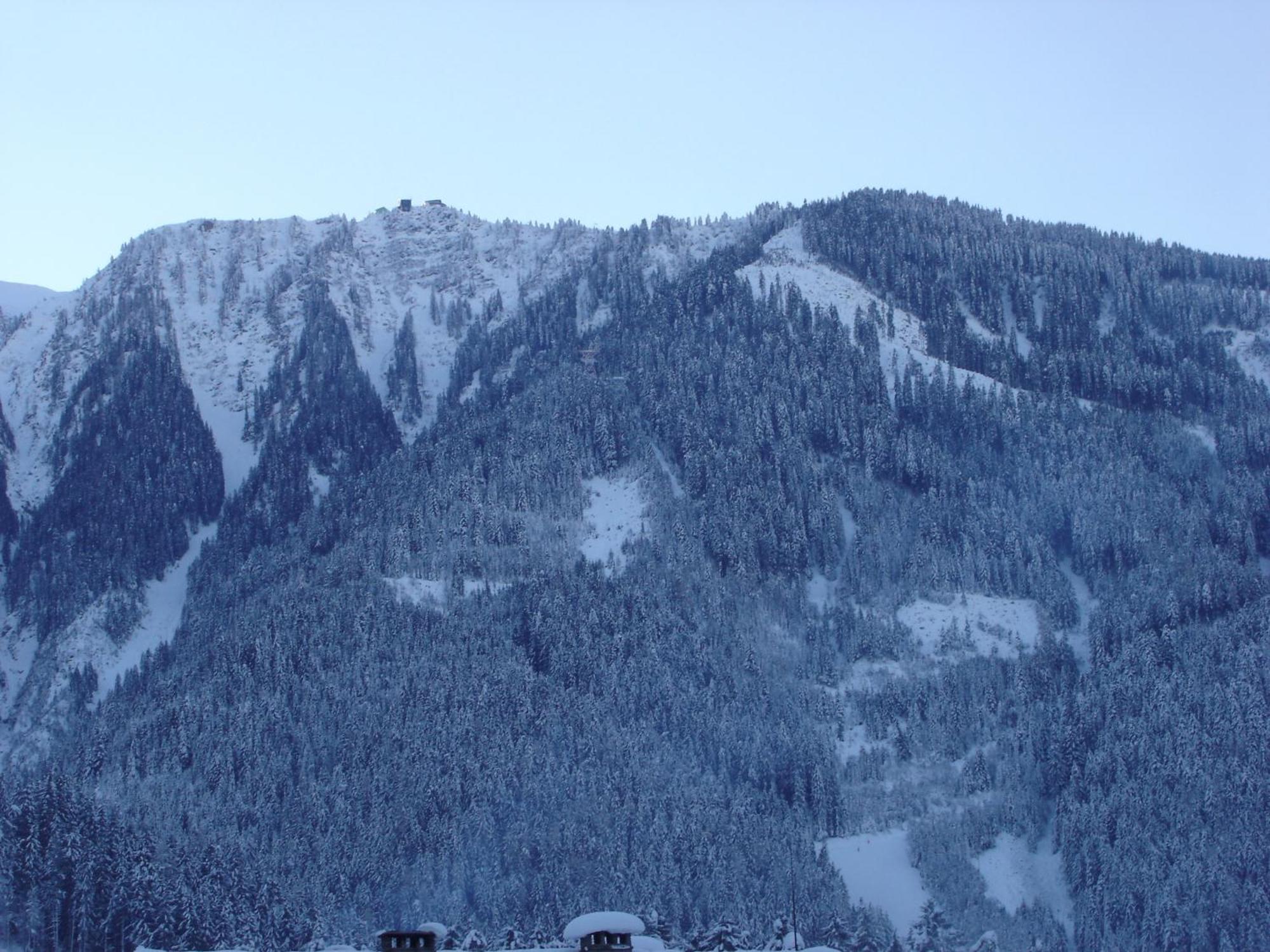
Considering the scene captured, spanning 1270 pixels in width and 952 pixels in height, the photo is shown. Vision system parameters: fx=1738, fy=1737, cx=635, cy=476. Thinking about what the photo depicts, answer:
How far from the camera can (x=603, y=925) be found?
10100cm

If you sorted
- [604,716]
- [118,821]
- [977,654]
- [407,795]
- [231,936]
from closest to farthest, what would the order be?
[231,936] → [118,821] → [407,795] → [604,716] → [977,654]

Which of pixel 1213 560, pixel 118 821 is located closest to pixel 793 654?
pixel 1213 560

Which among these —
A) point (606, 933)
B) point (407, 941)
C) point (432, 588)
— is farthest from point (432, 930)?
point (432, 588)

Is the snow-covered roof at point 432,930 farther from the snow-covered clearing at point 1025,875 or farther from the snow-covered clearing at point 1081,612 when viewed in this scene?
the snow-covered clearing at point 1081,612

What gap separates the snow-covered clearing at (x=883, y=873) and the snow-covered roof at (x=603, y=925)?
183 ft

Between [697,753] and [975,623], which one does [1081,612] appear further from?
[697,753]

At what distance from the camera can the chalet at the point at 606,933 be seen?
100562mm

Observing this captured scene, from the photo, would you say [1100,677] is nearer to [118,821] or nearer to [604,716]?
[604,716]

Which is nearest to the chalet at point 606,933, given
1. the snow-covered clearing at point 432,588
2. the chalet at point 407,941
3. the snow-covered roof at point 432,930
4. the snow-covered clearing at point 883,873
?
the chalet at point 407,941

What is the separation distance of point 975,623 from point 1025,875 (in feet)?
118

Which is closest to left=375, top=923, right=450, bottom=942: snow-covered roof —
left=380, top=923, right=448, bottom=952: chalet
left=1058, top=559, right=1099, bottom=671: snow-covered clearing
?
left=380, top=923, right=448, bottom=952: chalet

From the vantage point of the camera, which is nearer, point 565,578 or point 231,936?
point 231,936

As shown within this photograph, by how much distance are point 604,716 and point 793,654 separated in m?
25.9

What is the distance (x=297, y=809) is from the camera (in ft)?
523
